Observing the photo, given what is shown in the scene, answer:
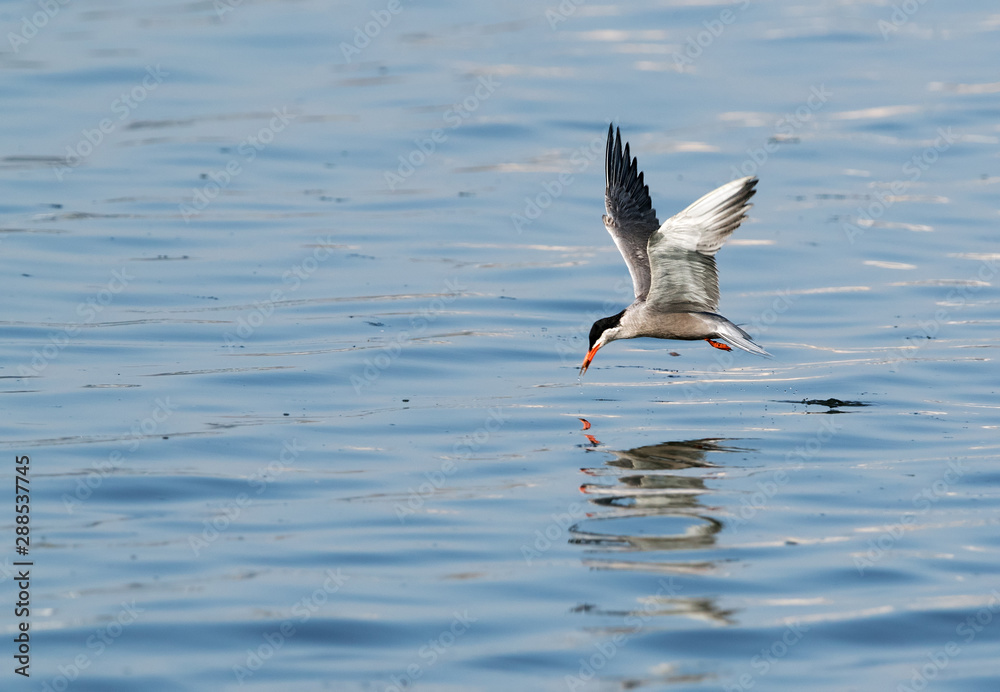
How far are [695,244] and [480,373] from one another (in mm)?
2759

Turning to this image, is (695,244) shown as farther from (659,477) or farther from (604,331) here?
(659,477)

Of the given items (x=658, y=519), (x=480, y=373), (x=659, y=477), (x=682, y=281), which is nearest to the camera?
(x=658, y=519)

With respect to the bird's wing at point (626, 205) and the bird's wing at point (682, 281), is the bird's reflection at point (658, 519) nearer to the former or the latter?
the bird's wing at point (682, 281)

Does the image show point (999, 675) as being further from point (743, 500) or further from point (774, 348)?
point (774, 348)

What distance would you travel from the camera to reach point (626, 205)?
40.6 feet

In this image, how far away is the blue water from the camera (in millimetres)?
7488

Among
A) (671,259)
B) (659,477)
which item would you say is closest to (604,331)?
(671,259)

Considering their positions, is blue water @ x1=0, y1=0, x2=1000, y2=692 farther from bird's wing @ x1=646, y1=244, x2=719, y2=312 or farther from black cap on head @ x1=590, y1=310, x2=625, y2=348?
bird's wing @ x1=646, y1=244, x2=719, y2=312

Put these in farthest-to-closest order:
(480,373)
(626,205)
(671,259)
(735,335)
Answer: (480,373)
(626,205)
(735,335)
(671,259)

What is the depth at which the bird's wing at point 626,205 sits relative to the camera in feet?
39.8

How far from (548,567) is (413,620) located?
3.44 feet

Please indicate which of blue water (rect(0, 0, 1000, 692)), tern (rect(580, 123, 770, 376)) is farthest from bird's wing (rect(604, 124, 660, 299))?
blue water (rect(0, 0, 1000, 692))

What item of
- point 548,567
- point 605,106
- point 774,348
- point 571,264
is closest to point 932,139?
point 605,106

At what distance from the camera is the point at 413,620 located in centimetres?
753
